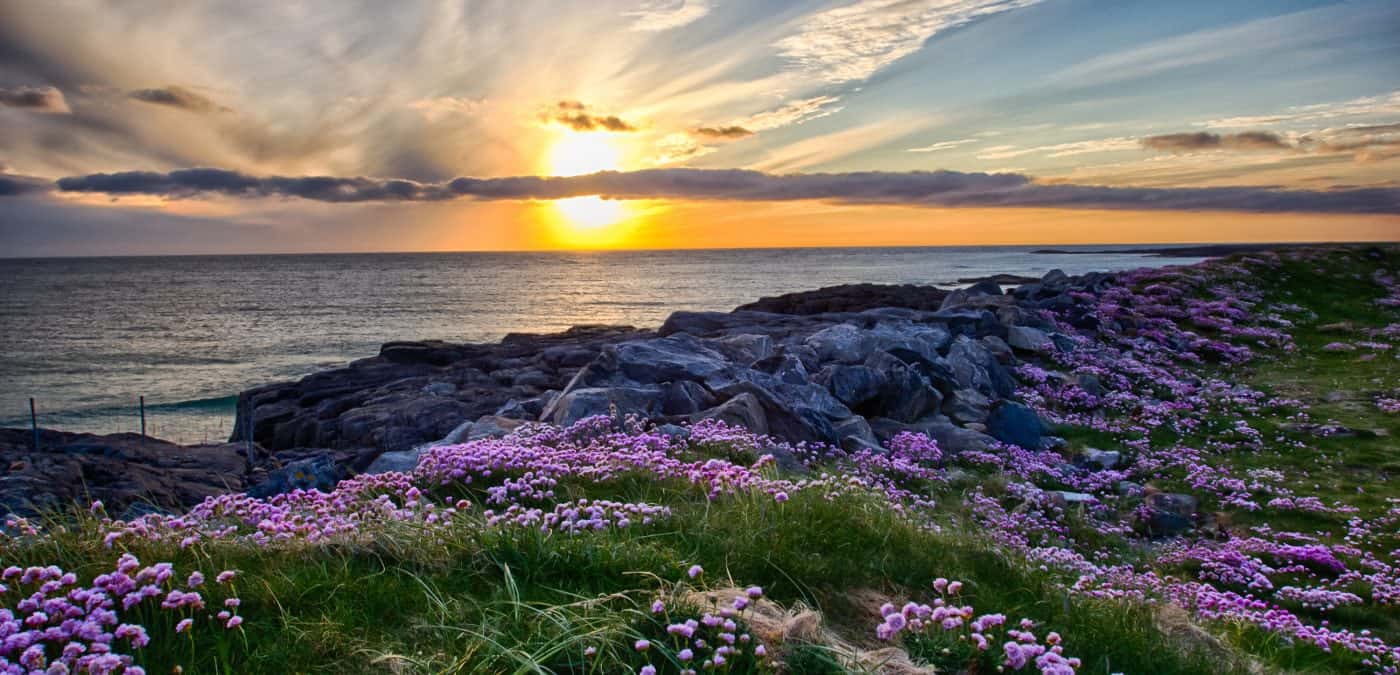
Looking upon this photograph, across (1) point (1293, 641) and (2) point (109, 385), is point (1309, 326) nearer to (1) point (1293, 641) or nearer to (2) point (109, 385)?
(1) point (1293, 641)

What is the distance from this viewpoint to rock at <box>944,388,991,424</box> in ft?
53.1

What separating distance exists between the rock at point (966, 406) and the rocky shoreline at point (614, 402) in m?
0.05

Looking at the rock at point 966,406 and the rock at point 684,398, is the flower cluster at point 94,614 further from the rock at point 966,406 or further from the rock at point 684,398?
the rock at point 966,406

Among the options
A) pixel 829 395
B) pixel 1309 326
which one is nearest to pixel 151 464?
pixel 829 395

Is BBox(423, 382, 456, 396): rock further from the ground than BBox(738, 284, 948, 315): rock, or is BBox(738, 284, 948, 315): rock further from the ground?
BBox(738, 284, 948, 315): rock

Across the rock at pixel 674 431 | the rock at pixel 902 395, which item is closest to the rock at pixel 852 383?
the rock at pixel 902 395

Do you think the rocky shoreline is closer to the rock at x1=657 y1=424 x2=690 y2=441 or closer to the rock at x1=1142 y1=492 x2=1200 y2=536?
the rock at x1=657 y1=424 x2=690 y2=441

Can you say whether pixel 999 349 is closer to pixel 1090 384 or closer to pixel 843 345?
pixel 1090 384

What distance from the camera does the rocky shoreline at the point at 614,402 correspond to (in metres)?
12.0

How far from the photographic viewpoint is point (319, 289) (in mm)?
101188

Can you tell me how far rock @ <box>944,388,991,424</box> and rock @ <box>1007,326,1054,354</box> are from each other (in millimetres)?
8397

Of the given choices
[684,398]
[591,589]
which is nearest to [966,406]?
[684,398]

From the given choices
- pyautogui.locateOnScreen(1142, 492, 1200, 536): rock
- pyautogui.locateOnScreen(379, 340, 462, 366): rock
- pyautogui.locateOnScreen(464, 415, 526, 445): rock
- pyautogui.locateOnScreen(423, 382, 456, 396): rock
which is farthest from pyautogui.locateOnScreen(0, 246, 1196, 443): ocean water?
pyautogui.locateOnScreen(1142, 492, 1200, 536): rock

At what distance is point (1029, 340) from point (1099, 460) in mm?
10665
